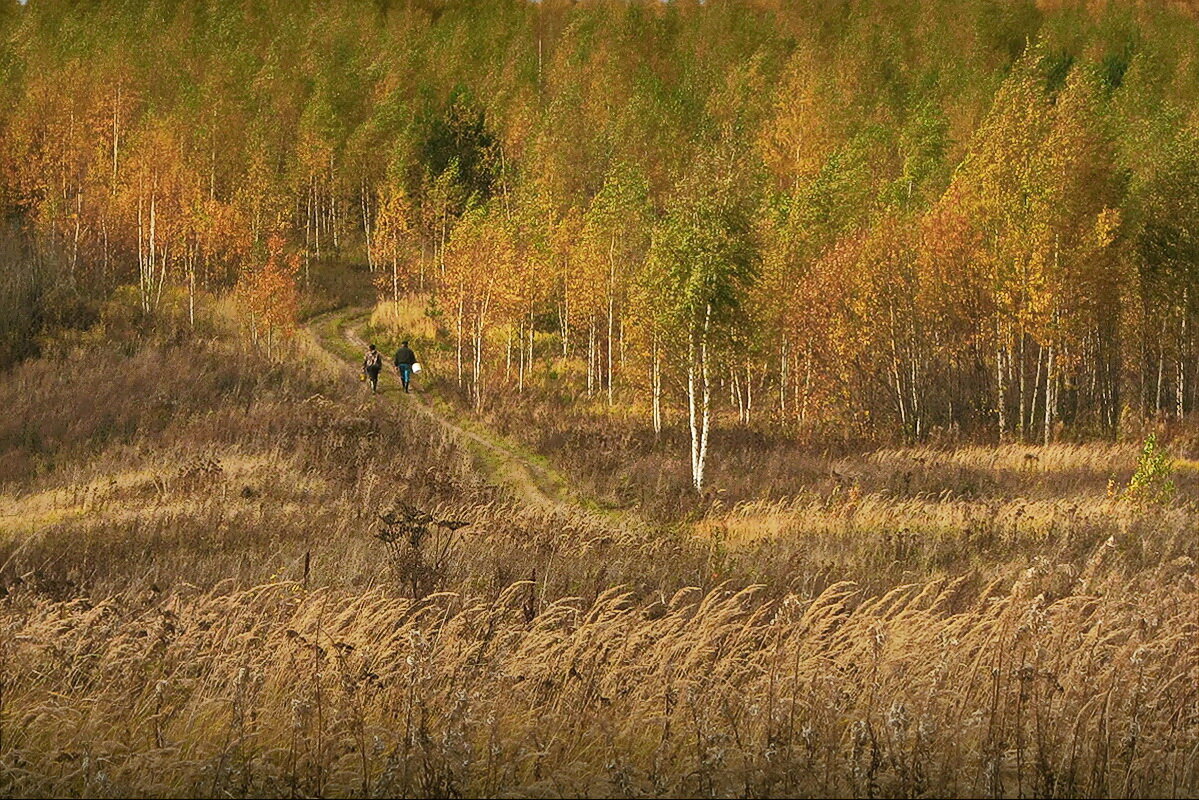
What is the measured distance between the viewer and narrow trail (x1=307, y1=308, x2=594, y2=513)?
22750mm

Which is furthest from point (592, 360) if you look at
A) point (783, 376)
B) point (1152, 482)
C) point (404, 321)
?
point (1152, 482)

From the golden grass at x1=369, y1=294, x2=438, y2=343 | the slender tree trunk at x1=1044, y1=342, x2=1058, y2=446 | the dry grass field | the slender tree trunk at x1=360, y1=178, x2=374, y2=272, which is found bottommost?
the dry grass field

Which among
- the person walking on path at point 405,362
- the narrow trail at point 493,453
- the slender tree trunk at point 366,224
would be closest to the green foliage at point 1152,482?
the narrow trail at point 493,453

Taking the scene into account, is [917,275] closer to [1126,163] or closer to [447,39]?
[1126,163]

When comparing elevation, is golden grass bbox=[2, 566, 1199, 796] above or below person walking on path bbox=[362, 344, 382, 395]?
below

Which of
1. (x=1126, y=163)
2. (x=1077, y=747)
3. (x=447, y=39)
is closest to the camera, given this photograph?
(x=1077, y=747)

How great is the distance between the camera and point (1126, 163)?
1570 inches

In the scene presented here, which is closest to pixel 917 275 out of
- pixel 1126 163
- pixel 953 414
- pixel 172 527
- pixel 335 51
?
pixel 953 414

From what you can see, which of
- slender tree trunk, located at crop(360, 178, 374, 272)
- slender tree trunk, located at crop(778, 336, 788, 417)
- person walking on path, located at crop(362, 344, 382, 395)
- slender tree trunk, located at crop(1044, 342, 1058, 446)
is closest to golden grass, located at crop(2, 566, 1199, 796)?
slender tree trunk, located at crop(1044, 342, 1058, 446)

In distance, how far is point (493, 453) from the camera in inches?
1084

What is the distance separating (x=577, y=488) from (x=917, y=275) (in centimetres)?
1765

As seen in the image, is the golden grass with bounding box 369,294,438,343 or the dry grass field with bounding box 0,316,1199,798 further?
the golden grass with bounding box 369,294,438,343

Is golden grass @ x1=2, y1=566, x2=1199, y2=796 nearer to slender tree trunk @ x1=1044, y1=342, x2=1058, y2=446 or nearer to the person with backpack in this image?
slender tree trunk @ x1=1044, y1=342, x2=1058, y2=446

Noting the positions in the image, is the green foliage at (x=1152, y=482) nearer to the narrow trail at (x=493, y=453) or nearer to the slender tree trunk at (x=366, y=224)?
the narrow trail at (x=493, y=453)
